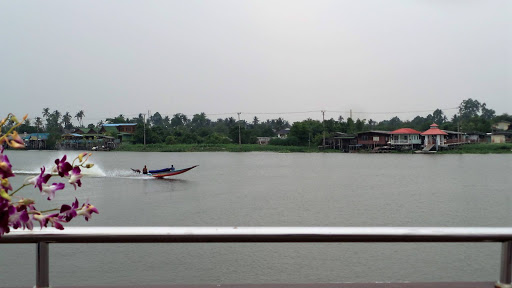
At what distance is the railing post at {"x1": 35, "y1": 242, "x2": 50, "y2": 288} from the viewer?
54.5 inches

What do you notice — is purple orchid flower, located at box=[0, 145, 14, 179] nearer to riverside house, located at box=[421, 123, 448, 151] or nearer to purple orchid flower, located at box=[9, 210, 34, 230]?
purple orchid flower, located at box=[9, 210, 34, 230]

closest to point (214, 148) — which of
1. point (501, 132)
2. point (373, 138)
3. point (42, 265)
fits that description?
point (373, 138)

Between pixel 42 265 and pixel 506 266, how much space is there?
4.40ft

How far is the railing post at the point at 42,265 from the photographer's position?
54.5 inches

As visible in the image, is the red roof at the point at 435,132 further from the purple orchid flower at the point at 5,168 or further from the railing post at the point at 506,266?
the purple orchid flower at the point at 5,168

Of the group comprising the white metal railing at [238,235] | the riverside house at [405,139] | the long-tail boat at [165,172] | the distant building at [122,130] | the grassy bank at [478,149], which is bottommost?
the long-tail boat at [165,172]

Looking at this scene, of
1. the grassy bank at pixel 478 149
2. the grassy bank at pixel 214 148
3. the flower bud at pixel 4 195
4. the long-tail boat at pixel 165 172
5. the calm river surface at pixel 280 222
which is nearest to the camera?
the flower bud at pixel 4 195

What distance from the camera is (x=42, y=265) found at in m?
1.41

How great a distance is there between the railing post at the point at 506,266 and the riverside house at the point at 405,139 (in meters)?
49.9

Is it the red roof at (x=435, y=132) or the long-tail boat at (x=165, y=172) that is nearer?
the long-tail boat at (x=165, y=172)

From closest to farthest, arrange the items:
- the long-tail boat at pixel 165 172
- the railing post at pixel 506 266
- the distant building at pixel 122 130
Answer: the railing post at pixel 506 266, the long-tail boat at pixel 165 172, the distant building at pixel 122 130

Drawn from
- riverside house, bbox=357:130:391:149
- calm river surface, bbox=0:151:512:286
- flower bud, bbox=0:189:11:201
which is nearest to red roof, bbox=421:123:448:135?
riverside house, bbox=357:130:391:149

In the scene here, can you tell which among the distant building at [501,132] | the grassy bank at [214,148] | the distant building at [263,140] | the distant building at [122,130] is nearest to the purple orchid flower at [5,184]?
the distant building at [501,132]

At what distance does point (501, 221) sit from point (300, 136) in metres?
42.3
